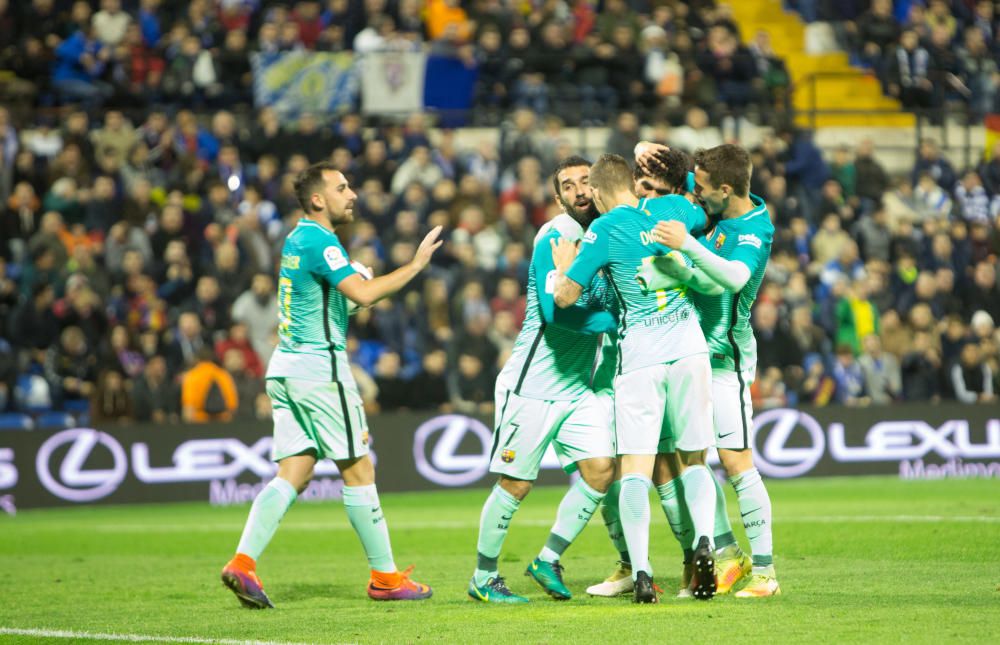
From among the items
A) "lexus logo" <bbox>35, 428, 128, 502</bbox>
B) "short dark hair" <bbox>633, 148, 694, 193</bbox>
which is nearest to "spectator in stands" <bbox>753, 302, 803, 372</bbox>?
"lexus logo" <bbox>35, 428, 128, 502</bbox>

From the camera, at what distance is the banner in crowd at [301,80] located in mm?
21078

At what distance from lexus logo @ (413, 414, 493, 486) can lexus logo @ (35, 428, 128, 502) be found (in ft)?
11.1

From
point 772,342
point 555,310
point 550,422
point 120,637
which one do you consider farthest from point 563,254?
point 772,342

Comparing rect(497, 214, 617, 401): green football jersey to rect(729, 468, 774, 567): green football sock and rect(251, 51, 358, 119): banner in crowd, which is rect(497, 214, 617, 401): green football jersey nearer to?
rect(729, 468, 774, 567): green football sock

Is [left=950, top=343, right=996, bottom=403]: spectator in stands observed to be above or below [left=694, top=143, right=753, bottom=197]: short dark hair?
below

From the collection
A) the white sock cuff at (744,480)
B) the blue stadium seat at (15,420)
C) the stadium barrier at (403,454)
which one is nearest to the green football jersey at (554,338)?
the white sock cuff at (744,480)

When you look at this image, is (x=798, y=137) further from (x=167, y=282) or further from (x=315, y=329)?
(x=315, y=329)

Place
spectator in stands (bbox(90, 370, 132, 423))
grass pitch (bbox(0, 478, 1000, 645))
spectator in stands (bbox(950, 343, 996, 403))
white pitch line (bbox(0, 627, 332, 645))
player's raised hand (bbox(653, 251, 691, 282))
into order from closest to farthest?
1. white pitch line (bbox(0, 627, 332, 645))
2. grass pitch (bbox(0, 478, 1000, 645))
3. player's raised hand (bbox(653, 251, 691, 282))
4. spectator in stands (bbox(90, 370, 132, 423))
5. spectator in stands (bbox(950, 343, 996, 403))

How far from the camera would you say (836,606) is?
7605mm

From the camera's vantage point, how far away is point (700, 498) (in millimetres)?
8008

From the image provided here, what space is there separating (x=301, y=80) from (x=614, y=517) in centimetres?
1368

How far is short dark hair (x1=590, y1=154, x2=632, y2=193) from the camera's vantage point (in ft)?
26.5

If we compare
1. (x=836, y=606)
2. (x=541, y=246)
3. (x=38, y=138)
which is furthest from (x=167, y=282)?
(x=836, y=606)

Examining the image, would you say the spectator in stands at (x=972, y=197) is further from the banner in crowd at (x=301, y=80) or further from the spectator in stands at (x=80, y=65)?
the spectator in stands at (x=80, y=65)
